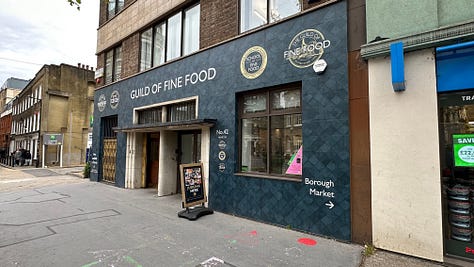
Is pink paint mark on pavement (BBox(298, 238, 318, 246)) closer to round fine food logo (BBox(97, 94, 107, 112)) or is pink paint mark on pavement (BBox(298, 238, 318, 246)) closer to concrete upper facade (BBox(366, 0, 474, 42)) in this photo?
concrete upper facade (BBox(366, 0, 474, 42))

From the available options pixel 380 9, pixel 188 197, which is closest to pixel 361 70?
pixel 380 9

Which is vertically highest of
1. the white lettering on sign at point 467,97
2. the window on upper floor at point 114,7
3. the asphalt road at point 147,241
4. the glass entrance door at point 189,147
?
the window on upper floor at point 114,7

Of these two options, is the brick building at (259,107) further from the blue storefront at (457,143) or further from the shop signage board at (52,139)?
the shop signage board at (52,139)

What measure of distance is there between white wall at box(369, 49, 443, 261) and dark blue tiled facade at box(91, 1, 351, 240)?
515 millimetres

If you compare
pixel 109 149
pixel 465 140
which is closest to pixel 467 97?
pixel 465 140

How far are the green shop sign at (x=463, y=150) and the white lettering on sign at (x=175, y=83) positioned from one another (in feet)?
17.8

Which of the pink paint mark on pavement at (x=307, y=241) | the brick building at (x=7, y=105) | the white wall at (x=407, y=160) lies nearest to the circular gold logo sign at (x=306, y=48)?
the white wall at (x=407, y=160)

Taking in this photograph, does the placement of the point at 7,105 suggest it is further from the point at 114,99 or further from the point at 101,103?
the point at 114,99

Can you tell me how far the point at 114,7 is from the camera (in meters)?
12.5

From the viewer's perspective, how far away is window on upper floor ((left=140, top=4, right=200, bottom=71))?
834cm

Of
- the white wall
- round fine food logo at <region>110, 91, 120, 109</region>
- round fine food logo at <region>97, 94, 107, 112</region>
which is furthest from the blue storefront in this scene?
round fine food logo at <region>97, 94, 107, 112</region>

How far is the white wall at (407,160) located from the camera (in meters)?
3.79

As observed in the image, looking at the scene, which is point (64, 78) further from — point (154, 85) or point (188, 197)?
point (188, 197)

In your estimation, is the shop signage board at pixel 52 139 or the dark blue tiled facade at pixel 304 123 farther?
the shop signage board at pixel 52 139
